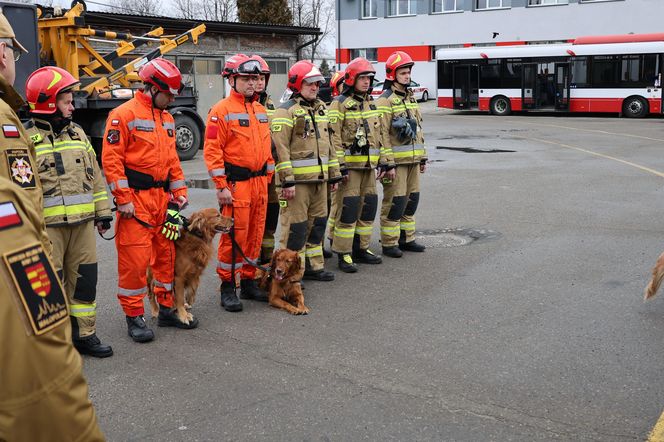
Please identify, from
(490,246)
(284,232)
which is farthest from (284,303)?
(490,246)

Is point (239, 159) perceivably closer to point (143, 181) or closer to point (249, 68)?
point (249, 68)

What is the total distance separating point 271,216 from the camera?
7027mm

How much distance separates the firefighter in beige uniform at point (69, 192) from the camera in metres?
4.69

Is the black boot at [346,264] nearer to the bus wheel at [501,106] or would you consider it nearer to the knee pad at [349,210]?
the knee pad at [349,210]

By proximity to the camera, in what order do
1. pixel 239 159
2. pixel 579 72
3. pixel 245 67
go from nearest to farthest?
pixel 245 67, pixel 239 159, pixel 579 72

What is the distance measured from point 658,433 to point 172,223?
366 centimetres

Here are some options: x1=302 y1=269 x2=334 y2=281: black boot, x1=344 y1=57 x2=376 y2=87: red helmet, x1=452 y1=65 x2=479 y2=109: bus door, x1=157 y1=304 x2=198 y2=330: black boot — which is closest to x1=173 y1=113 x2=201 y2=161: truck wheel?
x1=344 y1=57 x2=376 y2=87: red helmet

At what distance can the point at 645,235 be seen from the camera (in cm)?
852

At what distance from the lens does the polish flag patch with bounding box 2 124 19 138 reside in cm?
250

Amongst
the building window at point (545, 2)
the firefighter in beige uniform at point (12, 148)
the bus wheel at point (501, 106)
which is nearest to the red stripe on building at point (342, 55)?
the building window at point (545, 2)

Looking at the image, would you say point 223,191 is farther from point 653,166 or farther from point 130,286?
point 653,166

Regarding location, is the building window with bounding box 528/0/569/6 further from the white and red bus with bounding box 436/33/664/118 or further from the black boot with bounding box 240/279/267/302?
the black boot with bounding box 240/279/267/302

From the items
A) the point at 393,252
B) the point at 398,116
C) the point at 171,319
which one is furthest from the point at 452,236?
the point at 171,319

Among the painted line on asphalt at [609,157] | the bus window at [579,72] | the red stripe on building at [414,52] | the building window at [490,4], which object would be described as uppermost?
the building window at [490,4]
